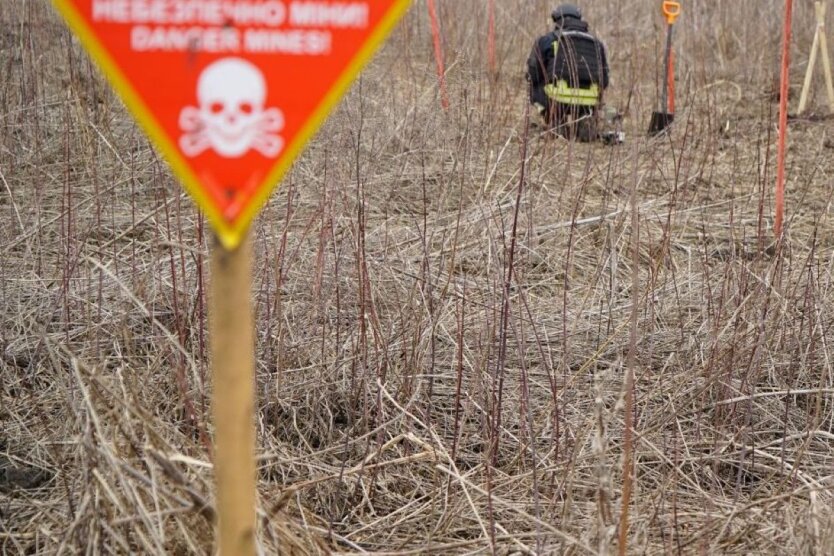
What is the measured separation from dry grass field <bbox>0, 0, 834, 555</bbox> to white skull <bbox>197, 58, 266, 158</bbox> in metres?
0.50

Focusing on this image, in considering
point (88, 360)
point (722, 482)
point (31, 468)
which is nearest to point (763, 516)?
point (722, 482)

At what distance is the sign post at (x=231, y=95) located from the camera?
3.13ft

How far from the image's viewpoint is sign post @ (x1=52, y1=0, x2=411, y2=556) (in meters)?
0.95

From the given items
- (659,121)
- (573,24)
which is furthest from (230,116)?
(573,24)

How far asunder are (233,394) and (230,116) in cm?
28

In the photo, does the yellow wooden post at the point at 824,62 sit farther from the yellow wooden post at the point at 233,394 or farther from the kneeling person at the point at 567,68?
the yellow wooden post at the point at 233,394

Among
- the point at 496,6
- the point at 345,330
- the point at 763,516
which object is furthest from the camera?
the point at 496,6

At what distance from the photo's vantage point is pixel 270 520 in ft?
4.42

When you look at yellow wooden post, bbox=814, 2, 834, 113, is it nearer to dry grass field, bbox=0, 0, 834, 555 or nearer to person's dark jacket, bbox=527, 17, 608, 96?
person's dark jacket, bbox=527, 17, 608, 96

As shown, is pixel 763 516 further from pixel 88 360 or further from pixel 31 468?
pixel 88 360

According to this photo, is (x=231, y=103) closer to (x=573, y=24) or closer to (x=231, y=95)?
(x=231, y=95)

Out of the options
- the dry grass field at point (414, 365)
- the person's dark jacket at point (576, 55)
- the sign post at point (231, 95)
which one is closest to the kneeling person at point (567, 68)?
the person's dark jacket at point (576, 55)

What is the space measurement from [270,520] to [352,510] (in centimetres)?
57

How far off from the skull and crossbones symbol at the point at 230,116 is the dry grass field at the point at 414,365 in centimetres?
50
